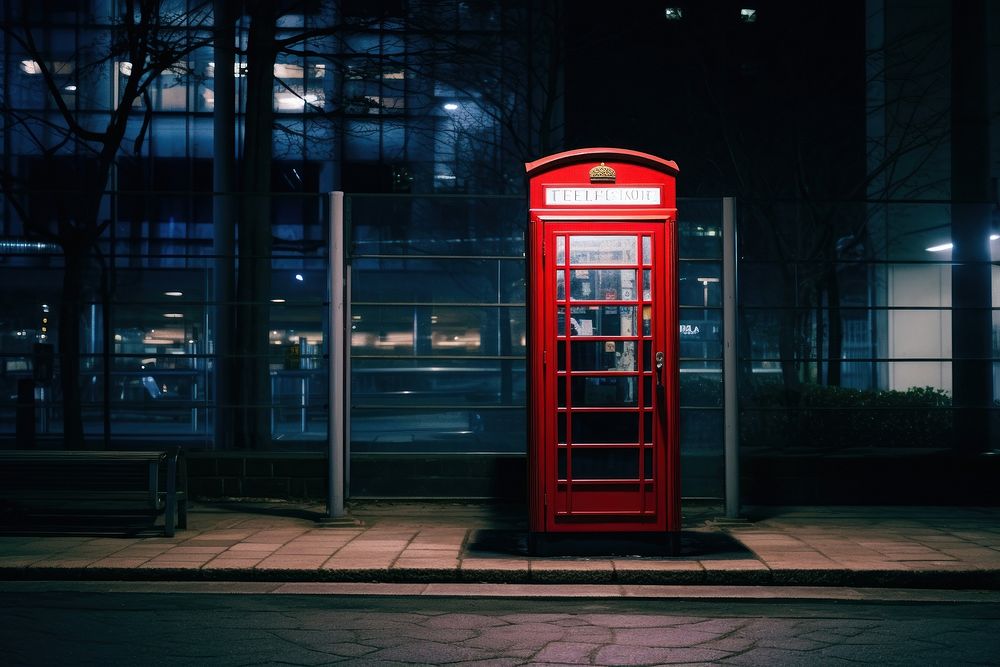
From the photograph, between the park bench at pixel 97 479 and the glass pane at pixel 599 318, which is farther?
the park bench at pixel 97 479

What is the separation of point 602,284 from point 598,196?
637 millimetres

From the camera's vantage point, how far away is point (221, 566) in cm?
704

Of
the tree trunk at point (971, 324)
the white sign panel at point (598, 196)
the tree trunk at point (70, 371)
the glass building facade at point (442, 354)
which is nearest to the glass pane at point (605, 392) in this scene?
the white sign panel at point (598, 196)

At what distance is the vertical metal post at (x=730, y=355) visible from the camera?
888 centimetres

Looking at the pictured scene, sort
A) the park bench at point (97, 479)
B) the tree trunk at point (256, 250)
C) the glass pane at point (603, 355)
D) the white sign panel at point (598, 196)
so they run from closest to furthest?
the white sign panel at point (598, 196), the glass pane at point (603, 355), the park bench at point (97, 479), the tree trunk at point (256, 250)

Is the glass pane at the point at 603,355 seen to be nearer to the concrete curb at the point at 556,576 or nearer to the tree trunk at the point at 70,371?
the concrete curb at the point at 556,576

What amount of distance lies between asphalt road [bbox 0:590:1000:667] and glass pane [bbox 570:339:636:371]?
6.09 ft

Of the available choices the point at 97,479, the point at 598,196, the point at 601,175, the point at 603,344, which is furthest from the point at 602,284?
the point at 97,479

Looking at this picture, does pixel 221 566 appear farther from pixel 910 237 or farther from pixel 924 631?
pixel 910 237

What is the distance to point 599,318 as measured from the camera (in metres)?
7.70

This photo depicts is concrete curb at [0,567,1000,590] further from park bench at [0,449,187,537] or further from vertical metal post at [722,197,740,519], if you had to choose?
vertical metal post at [722,197,740,519]

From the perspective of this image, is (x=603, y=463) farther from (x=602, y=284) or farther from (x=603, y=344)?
(x=602, y=284)

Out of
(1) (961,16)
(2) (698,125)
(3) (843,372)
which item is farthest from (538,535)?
(2) (698,125)

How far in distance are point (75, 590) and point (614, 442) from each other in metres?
3.78
